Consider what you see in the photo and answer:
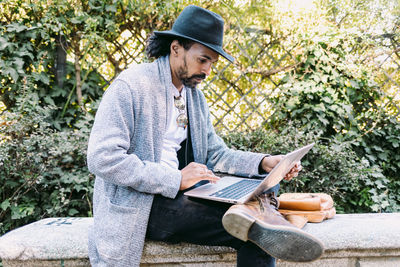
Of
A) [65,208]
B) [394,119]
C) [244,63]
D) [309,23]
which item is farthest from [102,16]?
[394,119]

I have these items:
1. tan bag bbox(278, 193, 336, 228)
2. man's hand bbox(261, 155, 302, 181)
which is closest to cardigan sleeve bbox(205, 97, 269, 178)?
man's hand bbox(261, 155, 302, 181)

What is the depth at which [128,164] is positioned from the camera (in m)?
1.38

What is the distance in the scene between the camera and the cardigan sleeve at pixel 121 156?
1.36 meters

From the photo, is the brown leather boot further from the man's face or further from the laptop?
the man's face

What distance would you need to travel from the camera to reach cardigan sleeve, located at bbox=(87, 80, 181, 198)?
1364mm

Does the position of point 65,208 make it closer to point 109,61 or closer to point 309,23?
point 109,61

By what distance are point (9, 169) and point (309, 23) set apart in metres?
3.14

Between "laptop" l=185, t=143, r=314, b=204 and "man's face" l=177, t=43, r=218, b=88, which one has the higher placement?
"man's face" l=177, t=43, r=218, b=88

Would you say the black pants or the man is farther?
the black pants

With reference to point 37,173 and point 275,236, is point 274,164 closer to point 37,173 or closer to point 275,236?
point 275,236

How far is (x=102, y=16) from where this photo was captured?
3.35m

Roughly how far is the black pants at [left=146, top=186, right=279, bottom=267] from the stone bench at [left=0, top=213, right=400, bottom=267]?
155 millimetres

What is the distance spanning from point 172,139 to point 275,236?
79 cm

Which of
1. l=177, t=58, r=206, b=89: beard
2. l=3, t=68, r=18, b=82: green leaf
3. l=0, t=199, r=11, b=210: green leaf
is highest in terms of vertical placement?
l=177, t=58, r=206, b=89: beard
